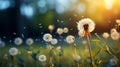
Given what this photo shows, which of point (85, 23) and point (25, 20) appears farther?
point (25, 20)

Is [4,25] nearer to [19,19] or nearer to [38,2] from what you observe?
[19,19]

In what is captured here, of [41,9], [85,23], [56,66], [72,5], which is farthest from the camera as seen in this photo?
[41,9]

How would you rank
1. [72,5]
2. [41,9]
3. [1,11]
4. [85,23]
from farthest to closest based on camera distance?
[41,9] → [1,11] → [72,5] → [85,23]

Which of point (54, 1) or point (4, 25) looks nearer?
point (4, 25)

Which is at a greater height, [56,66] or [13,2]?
[56,66]

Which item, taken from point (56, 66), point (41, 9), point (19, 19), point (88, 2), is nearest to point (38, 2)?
point (41, 9)

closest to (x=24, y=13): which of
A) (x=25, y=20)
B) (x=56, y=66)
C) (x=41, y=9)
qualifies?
(x=25, y=20)

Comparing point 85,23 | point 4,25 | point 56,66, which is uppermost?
point 85,23

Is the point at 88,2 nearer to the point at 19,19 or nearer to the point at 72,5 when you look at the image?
the point at 72,5

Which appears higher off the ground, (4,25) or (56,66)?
(56,66)
